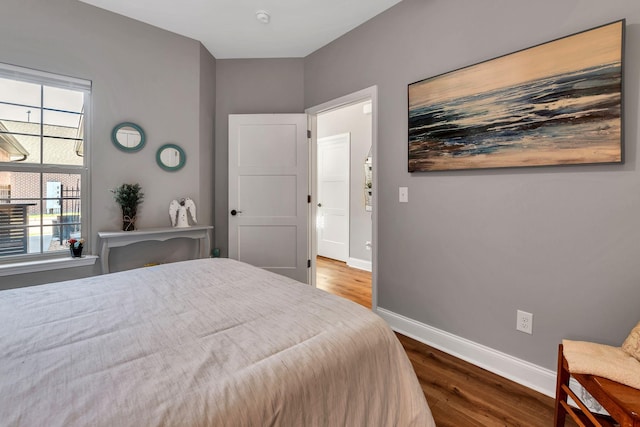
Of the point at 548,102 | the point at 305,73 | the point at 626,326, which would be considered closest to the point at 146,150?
the point at 305,73

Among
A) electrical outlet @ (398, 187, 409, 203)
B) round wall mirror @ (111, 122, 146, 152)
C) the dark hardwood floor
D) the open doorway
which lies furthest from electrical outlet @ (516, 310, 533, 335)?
round wall mirror @ (111, 122, 146, 152)

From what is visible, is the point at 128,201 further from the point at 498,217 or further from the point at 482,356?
the point at 482,356

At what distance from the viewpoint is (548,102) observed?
5.51 ft

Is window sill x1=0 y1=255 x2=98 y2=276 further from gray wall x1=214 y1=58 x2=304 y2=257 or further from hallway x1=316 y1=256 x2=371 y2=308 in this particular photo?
hallway x1=316 y1=256 x2=371 y2=308

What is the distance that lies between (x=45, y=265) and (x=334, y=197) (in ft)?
12.8

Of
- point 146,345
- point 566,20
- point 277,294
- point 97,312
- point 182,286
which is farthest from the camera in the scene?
point 566,20

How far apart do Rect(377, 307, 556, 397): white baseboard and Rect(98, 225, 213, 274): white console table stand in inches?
76.5

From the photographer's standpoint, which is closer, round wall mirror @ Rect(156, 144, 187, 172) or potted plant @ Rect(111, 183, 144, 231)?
potted plant @ Rect(111, 183, 144, 231)

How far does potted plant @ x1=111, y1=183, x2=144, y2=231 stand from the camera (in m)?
2.70

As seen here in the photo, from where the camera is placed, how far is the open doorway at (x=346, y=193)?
15.3ft

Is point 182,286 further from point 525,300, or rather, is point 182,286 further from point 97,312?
point 525,300

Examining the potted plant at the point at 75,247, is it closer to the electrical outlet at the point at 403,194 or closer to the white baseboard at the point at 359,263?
the electrical outlet at the point at 403,194

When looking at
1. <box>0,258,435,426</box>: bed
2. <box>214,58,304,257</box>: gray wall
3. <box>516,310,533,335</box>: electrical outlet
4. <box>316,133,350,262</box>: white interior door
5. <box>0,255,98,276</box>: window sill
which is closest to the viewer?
<box>0,258,435,426</box>: bed

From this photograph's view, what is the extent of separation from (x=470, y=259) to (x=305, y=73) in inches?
105
